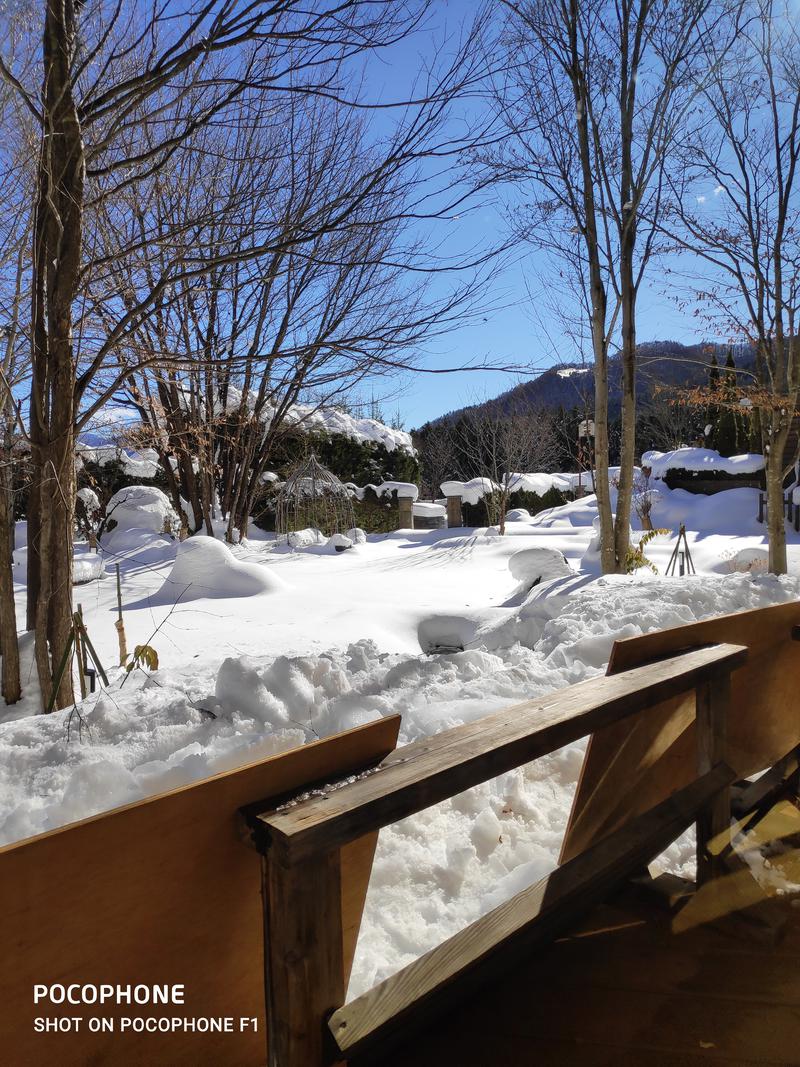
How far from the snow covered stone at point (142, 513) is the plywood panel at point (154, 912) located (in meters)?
13.5

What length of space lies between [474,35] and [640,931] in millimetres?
3415

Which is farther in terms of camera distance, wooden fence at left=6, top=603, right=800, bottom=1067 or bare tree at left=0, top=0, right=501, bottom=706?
bare tree at left=0, top=0, right=501, bottom=706

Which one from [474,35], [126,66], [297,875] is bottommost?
[297,875]

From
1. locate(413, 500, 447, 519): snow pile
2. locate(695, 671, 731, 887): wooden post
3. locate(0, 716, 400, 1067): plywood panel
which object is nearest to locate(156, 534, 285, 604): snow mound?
locate(695, 671, 731, 887): wooden post

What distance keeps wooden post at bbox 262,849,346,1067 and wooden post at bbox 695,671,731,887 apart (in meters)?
1.34

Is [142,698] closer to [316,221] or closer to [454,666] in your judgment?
[454,666]

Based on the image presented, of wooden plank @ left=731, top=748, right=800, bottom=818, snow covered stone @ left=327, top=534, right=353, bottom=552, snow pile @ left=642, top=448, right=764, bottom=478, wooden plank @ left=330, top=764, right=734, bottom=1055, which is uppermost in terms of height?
snow pile @ left=642, top=448, right=764, bottom=478

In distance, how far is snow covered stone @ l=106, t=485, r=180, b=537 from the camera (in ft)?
46.9

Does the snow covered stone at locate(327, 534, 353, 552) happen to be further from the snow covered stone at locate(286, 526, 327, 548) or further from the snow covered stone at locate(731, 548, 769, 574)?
the snow covered stone at locate(731, 548, 769, 574)

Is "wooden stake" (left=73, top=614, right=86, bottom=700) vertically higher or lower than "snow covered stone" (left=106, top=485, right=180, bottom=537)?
lower

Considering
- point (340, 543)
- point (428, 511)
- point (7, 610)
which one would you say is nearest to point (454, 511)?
point (428, 511)

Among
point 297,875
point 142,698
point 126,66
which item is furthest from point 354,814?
point 126,66

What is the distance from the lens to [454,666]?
11.8ft

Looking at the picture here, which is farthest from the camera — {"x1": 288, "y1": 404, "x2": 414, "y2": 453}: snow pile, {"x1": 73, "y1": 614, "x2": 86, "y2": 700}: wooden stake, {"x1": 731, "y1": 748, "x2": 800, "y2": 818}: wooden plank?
{"x1": 288, "y1": 404, "x2": 414, "y2": 453}: snow pile
